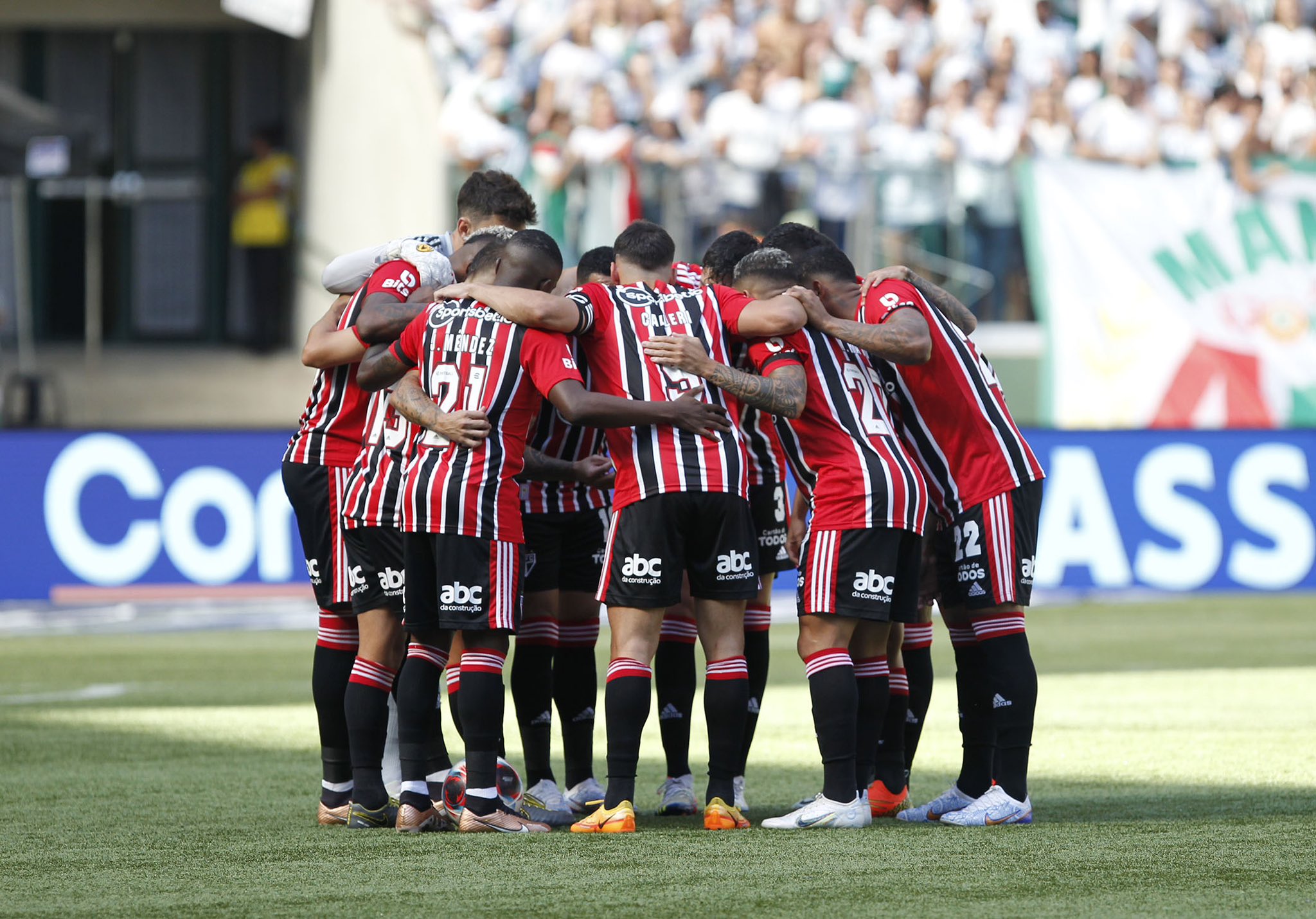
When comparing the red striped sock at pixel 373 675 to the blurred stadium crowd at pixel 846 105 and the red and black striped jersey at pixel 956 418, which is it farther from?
the blurred stadium crowd at pixel 846 105

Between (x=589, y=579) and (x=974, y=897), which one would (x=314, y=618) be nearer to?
(x=589, y=579)

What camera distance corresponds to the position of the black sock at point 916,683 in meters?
7.01

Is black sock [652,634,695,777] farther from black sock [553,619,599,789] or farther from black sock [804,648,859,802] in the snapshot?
black sock [804,648,859,802]

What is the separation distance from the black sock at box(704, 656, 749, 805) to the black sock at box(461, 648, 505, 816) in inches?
27.6

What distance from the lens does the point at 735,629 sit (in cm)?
625

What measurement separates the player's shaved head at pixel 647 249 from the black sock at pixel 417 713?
58.4 inches

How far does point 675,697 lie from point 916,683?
93cm

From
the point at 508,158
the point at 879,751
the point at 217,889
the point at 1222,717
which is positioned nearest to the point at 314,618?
the point at 508,158

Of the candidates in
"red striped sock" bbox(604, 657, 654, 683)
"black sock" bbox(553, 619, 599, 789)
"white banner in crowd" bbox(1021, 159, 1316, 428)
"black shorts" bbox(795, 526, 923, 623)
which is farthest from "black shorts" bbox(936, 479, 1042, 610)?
"white banner in crowd" bbox(1021, 159, 1316, 428)

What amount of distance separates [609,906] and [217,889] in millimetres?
1136

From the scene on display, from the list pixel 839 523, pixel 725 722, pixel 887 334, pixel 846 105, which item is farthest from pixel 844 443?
pixel 846 105

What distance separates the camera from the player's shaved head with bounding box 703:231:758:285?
273 inches

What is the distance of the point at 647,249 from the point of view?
21.1 ft

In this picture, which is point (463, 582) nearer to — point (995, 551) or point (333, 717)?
point (333, 717)
